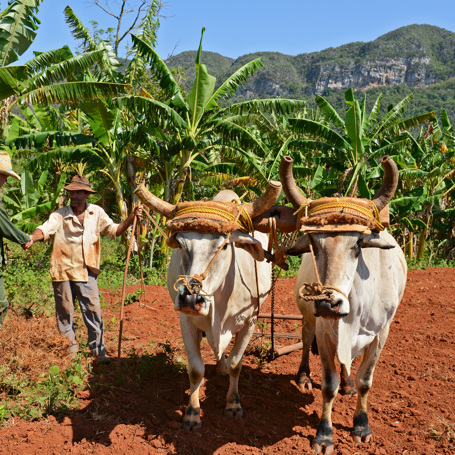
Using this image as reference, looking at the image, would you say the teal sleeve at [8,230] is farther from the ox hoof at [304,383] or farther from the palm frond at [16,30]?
the palm frond at [16,30]

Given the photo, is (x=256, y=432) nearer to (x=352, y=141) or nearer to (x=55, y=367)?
(x=55, y=367)

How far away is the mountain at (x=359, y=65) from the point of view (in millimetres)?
92875

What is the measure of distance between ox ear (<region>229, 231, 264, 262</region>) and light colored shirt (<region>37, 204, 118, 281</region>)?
2.07 metres

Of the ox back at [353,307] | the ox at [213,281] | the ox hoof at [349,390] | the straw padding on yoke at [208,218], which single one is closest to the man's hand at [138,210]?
the ox at [213,281]

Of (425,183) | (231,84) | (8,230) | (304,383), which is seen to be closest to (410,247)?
(425,183)

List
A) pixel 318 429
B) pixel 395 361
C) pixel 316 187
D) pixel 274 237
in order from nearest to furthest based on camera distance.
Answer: pixel 318 429, pixel 274 237, pixel 395 361, pixel 316 187

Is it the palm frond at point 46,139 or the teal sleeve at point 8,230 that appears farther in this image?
the palm frond at point 46,139

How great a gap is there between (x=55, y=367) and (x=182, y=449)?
5.14 feet

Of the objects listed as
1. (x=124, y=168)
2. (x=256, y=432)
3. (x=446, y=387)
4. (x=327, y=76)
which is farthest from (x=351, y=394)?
(x=327, y=76)

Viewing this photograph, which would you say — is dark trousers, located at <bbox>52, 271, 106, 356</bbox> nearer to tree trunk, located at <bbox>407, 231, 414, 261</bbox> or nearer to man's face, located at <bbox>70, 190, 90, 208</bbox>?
man's face, located at <bbox>70, 190, 90, 208</bbox>

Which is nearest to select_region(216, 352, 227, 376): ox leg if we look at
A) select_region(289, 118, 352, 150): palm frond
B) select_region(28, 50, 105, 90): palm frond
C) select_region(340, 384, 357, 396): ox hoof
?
select_region(340, 384, 357, 396): ox hoof

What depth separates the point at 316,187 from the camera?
46.7 feet

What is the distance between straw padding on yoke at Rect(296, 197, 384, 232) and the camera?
338 cm

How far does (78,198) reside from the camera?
5.06 metres
